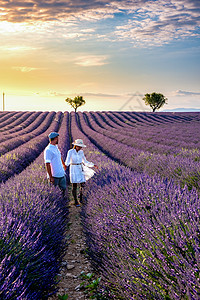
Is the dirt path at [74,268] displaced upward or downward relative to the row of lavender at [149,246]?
downward

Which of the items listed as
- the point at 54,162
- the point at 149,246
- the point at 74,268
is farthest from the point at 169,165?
the point at 149,246

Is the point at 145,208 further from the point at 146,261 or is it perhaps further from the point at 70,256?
the point at 70,256

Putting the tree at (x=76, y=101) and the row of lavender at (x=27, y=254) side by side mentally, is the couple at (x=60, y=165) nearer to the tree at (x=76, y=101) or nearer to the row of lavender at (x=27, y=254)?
the row of lavender at (x=27, y=254)

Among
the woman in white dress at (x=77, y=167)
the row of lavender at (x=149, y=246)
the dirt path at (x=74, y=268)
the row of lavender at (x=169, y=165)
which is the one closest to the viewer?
the row of lavender at (x=149, y=246)

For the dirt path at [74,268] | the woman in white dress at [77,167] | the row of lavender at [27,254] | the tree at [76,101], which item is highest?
the tree at [76,101]

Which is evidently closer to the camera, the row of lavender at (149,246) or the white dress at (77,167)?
the row of lavender at (149,246)

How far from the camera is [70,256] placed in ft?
12.0

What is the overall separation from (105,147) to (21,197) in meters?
9.96

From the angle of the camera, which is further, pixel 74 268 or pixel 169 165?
pixel 169 165

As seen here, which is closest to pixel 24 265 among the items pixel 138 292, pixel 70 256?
pixel 138 292

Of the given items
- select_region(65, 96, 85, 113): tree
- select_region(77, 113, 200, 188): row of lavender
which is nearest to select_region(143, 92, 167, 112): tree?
select_region(65, 96, 85, 113): tree

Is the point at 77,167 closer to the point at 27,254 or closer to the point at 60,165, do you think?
the point at 60,165

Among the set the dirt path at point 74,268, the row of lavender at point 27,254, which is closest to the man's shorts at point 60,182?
the dirt path at point 74,268

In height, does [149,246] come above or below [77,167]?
below
